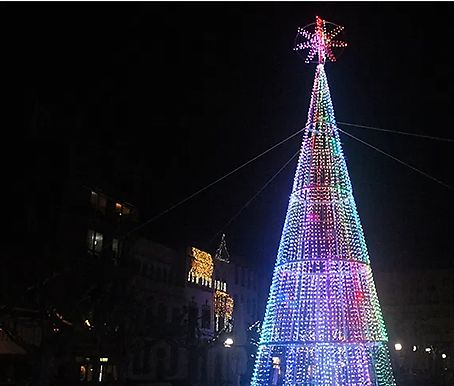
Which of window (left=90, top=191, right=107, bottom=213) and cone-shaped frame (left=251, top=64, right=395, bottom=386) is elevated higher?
window (left=90, top=191, right=107, bottom=213)

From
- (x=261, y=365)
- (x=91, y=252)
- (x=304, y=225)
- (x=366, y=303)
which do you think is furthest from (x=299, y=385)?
(x=91, y=252)

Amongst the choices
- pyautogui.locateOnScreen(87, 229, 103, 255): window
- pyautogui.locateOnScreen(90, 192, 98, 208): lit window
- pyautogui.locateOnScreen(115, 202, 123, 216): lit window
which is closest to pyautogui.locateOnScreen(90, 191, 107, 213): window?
pyautogui.locateOnScreen(90, 192, 98, 208): lit window

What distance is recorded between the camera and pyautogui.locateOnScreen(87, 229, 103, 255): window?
29.9 m

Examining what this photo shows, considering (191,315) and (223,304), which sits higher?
(223,304)

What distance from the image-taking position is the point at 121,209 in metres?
34.2

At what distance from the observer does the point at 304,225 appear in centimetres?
1438

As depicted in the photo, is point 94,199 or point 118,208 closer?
point 94,199

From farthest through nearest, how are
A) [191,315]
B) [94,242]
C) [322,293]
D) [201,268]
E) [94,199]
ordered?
[201,268]
[191,315]
[94,199]
[94,242]
[322,293]

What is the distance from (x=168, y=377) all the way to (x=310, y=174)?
24792 mm

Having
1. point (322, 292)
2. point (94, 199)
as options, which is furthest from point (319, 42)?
point (94, 199)

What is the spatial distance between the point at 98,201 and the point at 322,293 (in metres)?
20.3

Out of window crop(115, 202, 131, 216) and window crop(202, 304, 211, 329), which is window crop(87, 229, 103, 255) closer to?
window crop(115, 202, 131, 216)

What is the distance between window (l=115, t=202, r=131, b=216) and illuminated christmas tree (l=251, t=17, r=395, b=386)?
20193 millimetres

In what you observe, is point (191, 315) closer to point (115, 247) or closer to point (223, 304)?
point (223, 304)
